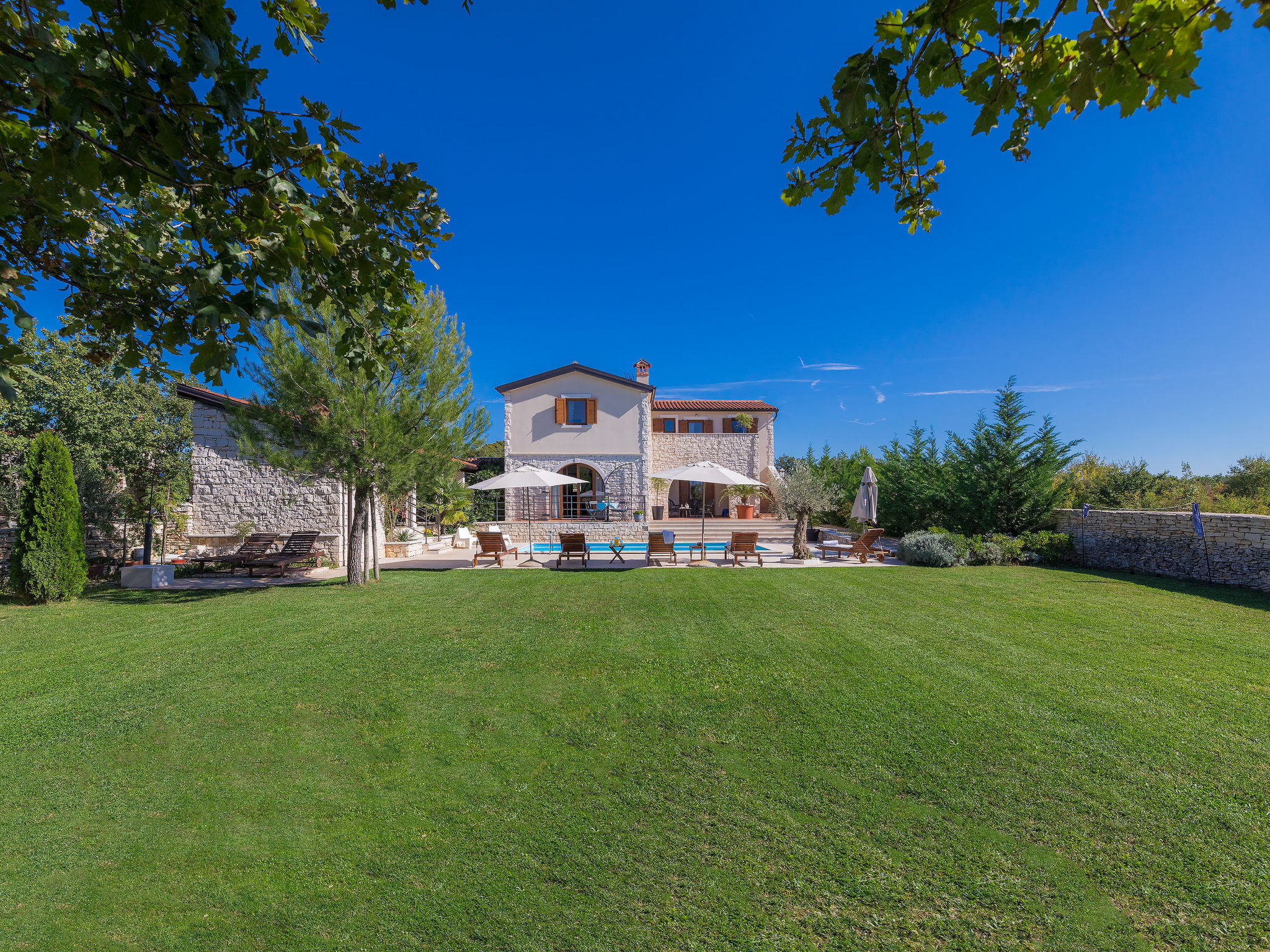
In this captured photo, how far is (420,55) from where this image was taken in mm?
7453

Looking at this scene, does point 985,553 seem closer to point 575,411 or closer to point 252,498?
point 575,411

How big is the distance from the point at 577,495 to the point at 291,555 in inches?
423

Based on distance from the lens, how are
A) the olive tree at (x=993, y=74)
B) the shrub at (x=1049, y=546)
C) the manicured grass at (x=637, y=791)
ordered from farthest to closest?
the shrub at (x=1049, y=546) < the manicured grass at (x=637, y=791) < the olive tree at (x=993, y=74)

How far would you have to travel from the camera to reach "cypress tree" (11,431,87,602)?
28.1 feet

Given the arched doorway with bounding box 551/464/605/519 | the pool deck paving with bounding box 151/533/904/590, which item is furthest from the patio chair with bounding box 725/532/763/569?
the arched doorway with bounding box 551/464/605/519

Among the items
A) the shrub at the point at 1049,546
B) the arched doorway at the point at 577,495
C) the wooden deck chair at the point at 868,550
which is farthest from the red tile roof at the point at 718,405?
the shrub at the point at 1049,546

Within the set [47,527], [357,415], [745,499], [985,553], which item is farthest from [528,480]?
[745,499]

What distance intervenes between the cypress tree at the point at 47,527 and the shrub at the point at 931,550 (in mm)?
16978

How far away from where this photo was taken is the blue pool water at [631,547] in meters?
15.4

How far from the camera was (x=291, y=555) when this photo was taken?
11969 millimetres

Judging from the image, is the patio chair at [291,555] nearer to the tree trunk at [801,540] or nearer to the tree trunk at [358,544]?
the tree trunk at [358,544]

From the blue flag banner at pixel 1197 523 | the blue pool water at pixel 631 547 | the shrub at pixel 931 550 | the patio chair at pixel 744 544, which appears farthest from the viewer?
the blue pool water at pixel 631 547

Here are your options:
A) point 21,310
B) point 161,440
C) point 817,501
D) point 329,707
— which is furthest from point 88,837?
point 817,501

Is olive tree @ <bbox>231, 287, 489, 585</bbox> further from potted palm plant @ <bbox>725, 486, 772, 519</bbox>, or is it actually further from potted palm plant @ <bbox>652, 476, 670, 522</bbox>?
potted palm plant @ <bbox>725, 486, 772, 519</bbox>
